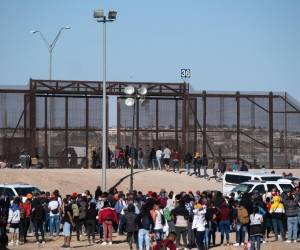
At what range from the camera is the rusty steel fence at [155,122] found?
5081cm

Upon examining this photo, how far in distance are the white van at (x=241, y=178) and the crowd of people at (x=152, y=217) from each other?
7.70m

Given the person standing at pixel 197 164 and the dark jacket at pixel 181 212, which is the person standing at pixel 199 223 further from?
the person standing at pixel 197 164

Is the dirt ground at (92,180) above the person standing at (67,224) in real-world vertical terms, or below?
above

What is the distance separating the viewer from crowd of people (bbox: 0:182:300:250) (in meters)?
24.6

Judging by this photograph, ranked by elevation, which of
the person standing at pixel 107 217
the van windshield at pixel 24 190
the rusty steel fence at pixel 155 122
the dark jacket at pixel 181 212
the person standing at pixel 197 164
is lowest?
the person standing at pixel 107 217

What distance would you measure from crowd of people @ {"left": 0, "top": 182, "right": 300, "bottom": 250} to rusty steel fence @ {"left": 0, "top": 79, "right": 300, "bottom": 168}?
21313mm

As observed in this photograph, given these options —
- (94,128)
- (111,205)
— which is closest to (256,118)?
(94,128)

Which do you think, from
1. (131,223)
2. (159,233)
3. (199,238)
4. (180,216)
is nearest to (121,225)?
(131,223)

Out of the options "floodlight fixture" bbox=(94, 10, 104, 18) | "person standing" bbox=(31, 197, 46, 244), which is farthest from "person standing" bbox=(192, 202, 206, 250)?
"floodlight fixture" bbox=(94, 10, 104, 18)

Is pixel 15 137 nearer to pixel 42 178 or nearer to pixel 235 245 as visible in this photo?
pixel 42 178

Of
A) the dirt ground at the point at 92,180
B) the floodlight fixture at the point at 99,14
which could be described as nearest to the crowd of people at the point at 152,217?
the floodlight fixture at the point at 99,14

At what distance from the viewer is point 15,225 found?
27125 mm

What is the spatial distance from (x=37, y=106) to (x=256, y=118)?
13806 millimetres

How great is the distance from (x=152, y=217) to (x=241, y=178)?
51.1ft
